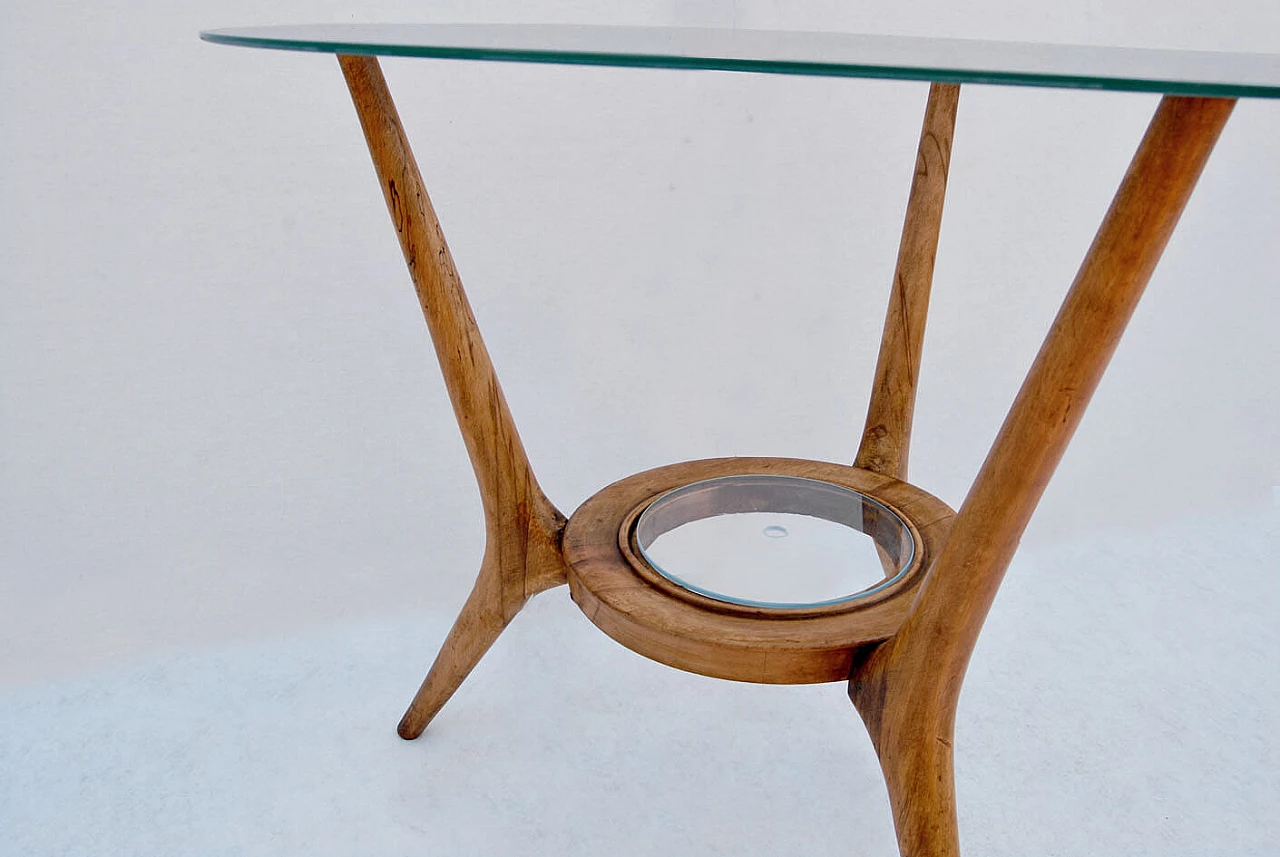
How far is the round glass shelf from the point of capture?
1.22m

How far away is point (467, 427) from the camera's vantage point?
1.23m

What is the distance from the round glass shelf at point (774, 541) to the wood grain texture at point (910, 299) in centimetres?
12

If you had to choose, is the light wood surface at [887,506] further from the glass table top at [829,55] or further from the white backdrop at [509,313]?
the white backdrop at [509,313]

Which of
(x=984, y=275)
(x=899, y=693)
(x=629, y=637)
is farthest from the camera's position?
(x=984, y=275)

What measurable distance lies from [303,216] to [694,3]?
0.61 m

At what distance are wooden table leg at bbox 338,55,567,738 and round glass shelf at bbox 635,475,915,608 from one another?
12cm

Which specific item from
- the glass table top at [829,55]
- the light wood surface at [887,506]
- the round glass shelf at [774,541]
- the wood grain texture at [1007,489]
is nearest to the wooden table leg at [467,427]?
the light wood surface at [887,506]

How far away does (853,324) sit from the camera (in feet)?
6.48

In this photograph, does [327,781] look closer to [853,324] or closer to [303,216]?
[303,216]

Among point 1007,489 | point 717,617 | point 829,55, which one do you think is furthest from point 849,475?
point 829,55

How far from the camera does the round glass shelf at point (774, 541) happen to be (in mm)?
1219

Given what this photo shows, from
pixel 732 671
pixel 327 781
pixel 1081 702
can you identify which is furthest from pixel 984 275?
pixel 327 781

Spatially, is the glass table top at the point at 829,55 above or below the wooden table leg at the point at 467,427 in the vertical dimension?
above

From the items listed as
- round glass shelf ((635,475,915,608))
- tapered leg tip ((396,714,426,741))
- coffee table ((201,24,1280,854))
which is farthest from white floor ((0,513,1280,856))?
round glass shelf ((635,475,915,608))
